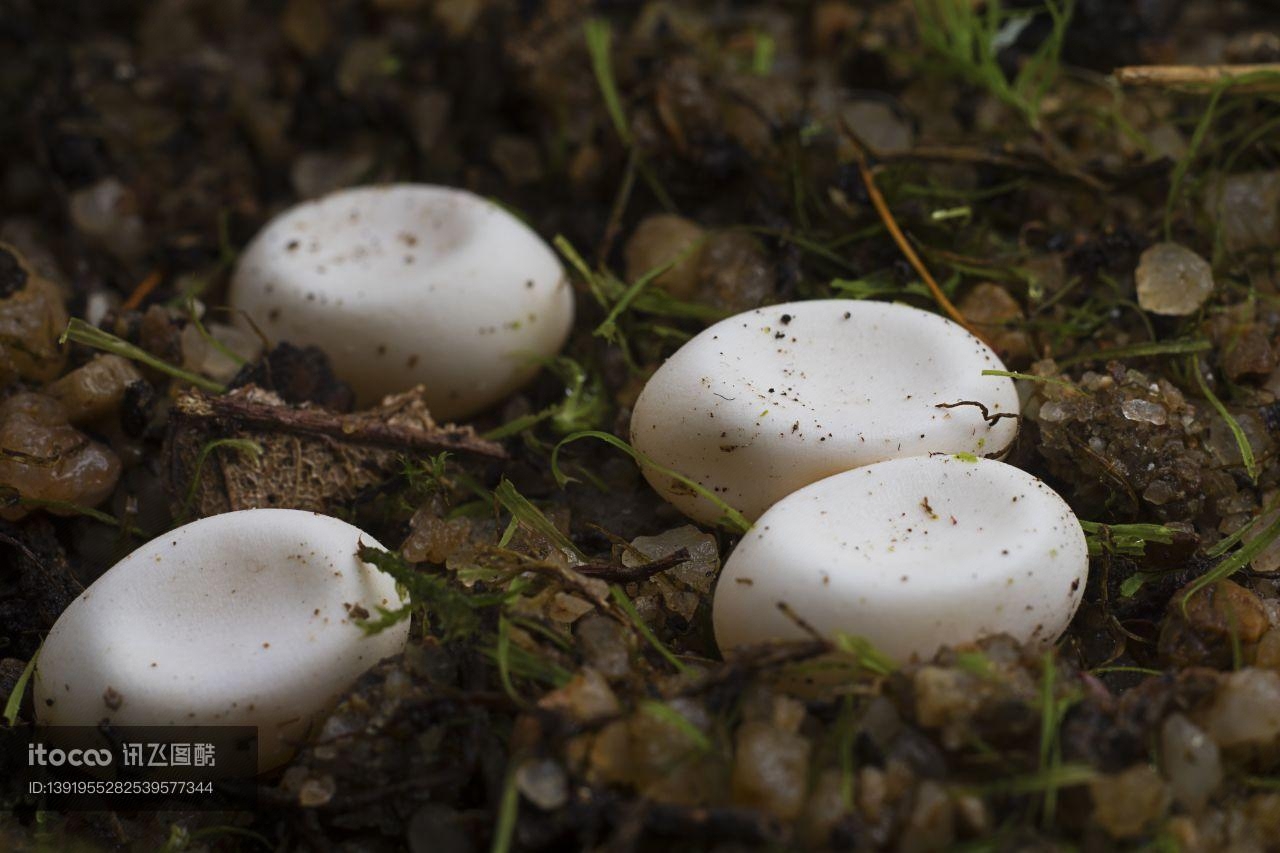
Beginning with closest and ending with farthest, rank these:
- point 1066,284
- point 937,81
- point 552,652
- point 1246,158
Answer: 1. point 552,652
2. point 1066,284
3. point 1246,158
4. point 937,81

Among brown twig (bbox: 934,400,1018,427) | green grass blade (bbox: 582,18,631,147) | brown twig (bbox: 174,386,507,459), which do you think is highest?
green grass blade (bbox: 582,18,631,147)

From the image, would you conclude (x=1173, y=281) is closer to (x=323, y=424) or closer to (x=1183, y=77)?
(x=1183, y=77)

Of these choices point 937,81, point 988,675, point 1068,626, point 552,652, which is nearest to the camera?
point 988,675

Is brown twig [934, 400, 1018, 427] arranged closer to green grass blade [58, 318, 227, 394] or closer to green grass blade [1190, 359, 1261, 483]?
green grass blade [1190, 359, 1261, 483]

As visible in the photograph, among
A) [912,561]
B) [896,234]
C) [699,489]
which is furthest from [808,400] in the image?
[896,234]

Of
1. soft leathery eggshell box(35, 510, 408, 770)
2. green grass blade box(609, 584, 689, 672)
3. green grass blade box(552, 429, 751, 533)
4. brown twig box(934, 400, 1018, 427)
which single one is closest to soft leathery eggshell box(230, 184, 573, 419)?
green grass blade box(552, 429, 751, 533)

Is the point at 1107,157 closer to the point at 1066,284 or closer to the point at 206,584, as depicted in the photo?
the point at 1066,284

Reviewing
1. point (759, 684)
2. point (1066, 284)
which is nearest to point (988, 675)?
point (759, 684)
